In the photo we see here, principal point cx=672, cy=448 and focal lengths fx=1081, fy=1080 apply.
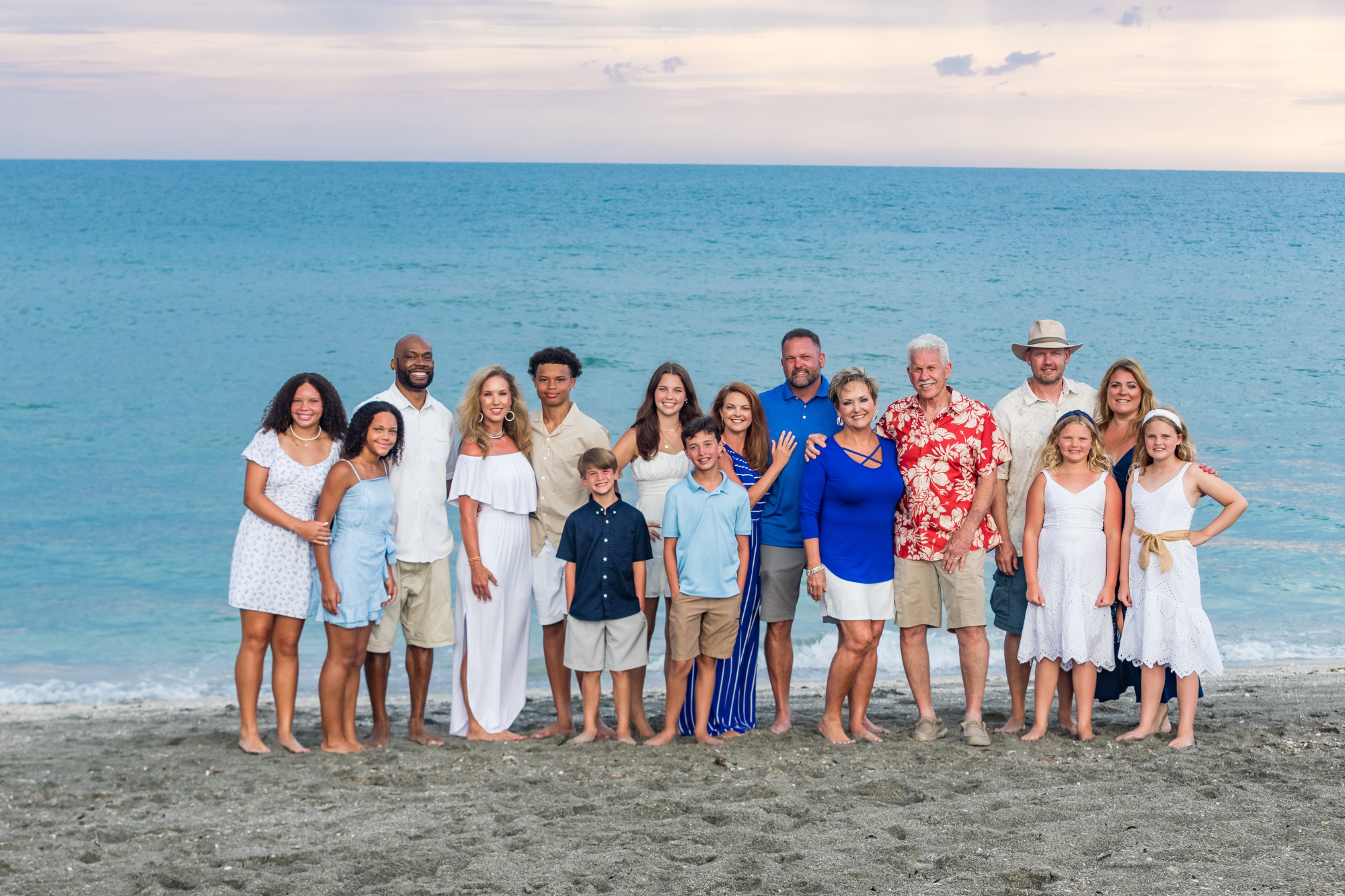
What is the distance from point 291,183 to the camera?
73125 mm

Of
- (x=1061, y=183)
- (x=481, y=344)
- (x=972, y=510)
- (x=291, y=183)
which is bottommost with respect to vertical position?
(x=972, y=510)

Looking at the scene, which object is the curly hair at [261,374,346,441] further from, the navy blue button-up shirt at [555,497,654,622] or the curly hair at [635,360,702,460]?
the curly hair at [635,360,702,460]

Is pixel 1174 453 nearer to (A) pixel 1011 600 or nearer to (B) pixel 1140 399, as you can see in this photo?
(B) pixel 1140 399

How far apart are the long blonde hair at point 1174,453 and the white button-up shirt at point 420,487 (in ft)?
10.9

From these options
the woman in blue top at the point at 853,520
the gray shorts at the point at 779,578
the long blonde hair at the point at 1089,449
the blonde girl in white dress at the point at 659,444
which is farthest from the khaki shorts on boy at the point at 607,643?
the long blonde hair at the point at 1089,449

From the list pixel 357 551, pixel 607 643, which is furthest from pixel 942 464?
pixel 357 551

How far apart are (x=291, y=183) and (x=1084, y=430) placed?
7562cm

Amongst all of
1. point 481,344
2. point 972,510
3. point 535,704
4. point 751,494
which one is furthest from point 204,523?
point 481,344

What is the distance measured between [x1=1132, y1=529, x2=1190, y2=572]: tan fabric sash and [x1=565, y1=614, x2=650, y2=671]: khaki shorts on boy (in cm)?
239

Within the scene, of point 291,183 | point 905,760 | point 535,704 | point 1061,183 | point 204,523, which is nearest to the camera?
point 905,760

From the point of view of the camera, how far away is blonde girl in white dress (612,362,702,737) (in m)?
5.33

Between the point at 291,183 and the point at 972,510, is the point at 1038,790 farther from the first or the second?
the point at 291,183

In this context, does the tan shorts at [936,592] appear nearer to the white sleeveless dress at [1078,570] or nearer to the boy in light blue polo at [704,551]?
the white sleeveless dress at [1078,570]

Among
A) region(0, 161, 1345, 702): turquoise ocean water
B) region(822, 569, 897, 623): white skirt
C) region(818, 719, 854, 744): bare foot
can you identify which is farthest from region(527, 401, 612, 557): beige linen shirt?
region(0, 161, 1345, 702): turquoise ocean water
